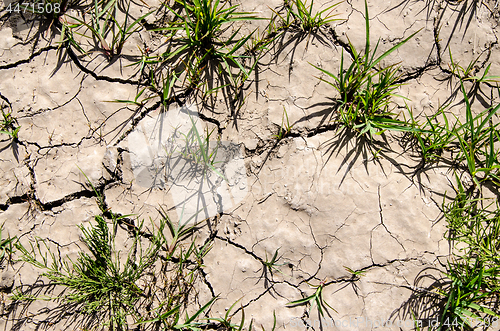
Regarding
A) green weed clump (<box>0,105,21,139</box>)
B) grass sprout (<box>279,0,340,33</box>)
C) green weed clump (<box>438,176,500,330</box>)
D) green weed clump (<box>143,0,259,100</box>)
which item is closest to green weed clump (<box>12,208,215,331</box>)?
green weed clump (<box>0,105,21,139</box>)

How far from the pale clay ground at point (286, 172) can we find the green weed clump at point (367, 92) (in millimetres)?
87

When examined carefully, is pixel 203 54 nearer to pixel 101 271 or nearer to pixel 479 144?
pixel 101 271

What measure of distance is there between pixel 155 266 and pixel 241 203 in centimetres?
61

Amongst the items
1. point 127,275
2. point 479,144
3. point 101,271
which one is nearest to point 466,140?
point 479,144

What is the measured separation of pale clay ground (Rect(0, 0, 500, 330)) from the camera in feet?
5.56

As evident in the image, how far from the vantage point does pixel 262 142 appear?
1.84 metres

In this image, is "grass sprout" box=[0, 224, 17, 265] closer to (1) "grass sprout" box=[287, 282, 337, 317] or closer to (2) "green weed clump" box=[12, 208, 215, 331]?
(2) "green weed clump" box=[12, 208, 215, 331]

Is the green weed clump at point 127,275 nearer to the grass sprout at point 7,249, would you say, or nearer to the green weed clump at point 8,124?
the grass sprout at point 7,249

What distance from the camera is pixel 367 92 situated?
5.85 feet

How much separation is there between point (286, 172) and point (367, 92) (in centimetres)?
67

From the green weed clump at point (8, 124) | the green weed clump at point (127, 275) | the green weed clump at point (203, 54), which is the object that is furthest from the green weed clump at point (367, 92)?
the green weed clump at point (8, 124)

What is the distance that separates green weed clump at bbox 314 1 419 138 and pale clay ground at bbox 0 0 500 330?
9 centimetres

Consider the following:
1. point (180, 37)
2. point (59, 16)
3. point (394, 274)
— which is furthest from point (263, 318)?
point (59, 16)

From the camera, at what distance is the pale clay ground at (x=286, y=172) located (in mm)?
1693
